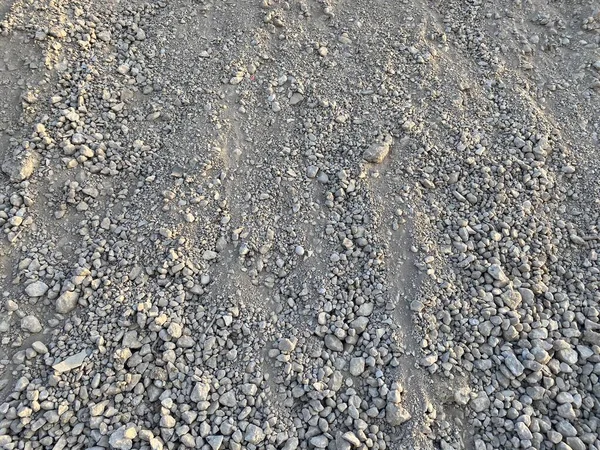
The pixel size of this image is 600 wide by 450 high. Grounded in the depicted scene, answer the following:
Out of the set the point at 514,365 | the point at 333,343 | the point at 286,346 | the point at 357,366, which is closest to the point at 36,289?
the point at 286,346

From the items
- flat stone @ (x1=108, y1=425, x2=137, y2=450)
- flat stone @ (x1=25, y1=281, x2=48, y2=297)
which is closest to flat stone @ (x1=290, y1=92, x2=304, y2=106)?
flat stone @ (x1=25, y1=281, x2=48, y2=297)

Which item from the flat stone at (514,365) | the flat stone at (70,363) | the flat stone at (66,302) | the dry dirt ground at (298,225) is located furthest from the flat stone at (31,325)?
the flat stone at (514,365)

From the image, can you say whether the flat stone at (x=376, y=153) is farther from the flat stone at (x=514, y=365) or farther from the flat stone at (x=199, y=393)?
the flat stone at (x=199, y=393)

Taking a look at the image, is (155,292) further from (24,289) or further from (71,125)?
(71,125)

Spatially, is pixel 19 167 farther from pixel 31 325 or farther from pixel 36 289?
pixel 31 325

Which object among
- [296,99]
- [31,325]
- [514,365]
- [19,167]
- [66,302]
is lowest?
[31,325]

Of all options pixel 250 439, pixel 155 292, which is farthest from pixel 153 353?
pixel 250 439

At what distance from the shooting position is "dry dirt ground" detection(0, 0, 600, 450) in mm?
2920

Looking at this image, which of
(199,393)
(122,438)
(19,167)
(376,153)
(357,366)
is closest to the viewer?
(122,438)

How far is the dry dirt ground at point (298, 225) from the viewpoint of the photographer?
9.58 ft

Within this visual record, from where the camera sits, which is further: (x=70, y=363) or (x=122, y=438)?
(x=70, y=363)

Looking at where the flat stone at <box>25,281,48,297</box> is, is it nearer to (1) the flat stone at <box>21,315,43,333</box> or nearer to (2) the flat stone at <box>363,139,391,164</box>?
(1) the flat stone at <box>21,315,43,333</box>

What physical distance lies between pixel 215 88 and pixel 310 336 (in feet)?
6.58

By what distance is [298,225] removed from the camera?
3.48m
